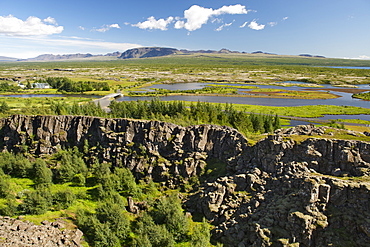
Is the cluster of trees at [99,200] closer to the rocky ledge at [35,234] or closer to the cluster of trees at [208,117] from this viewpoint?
the rocky ledge at [35,234]

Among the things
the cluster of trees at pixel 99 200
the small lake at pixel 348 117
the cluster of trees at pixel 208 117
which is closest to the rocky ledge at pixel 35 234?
the cluster of trees at pixel 99 200

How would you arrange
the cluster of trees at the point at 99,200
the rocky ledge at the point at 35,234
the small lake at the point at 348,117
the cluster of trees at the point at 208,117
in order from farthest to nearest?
the small lake at the point at 348,117 → the cluster of trees at the point at 208,117 → the cluster of trees at the point at 99,200 → the rocky ledge at the point at 35,234

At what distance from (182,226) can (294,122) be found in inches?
3314

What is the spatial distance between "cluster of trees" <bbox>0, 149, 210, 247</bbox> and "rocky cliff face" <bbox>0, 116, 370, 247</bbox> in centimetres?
347

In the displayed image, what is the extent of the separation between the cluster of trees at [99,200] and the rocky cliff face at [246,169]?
11.4 ft

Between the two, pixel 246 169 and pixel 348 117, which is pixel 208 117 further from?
pixel 348 117

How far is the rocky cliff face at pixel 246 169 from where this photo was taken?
32.1 meters

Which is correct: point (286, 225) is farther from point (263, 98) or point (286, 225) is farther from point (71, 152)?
point (263, 98)

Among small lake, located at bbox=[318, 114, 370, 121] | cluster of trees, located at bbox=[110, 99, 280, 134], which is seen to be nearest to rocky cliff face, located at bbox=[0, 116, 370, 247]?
cluster of trees, located at bbox=[110, 99, 280, 134]

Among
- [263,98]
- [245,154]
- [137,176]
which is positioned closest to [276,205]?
[245,154]

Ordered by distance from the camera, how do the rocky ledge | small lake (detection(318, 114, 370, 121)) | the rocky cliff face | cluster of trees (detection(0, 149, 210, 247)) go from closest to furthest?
the rocky ledge, the rocky cliff face, cluster of trees (detection(0, 149, 210, 247)), small lake (detection(318, 114, 370, 121))

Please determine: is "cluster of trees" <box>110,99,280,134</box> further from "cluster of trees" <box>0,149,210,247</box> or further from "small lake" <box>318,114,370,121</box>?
"small lake" <box>318,114,370,121</box>

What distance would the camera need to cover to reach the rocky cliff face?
105 ft

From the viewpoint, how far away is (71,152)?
189ft
